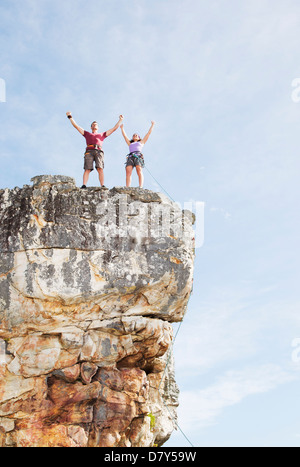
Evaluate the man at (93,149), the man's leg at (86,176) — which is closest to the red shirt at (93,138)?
the man at (93,149)

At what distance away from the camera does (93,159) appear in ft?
51.4

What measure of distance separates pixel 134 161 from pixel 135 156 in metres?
0.17

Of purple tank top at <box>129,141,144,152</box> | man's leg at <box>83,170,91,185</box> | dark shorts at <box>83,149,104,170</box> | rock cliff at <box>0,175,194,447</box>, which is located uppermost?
purple tank top at <box>129,141,144,152</box>

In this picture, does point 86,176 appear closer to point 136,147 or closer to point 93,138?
point 93,138

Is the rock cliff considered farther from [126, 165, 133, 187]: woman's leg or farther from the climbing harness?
the climbing harness

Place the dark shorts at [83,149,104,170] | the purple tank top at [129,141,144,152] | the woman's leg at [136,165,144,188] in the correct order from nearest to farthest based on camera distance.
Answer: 1. the dark shorts at [83,149,104,170]
2. the woman's leg at [136,165,144,188]
3. the purple tank top at [129,141,144,152]

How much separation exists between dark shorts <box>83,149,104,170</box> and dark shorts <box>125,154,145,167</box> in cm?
92

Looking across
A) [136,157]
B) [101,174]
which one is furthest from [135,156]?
[101,174]

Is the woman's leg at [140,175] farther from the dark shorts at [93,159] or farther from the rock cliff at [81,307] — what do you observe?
the rock cliff at [81,307]

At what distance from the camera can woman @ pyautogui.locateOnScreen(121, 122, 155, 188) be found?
51.8 ft

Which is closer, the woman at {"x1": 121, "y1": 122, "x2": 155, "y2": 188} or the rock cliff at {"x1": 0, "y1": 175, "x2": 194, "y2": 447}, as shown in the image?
the rock cliff at {"x1": 0, "y1": 175, "x2": 194, "y2": 447}

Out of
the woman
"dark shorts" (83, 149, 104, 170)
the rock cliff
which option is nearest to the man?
"dark shorts" (83, 149, 104, 170)
